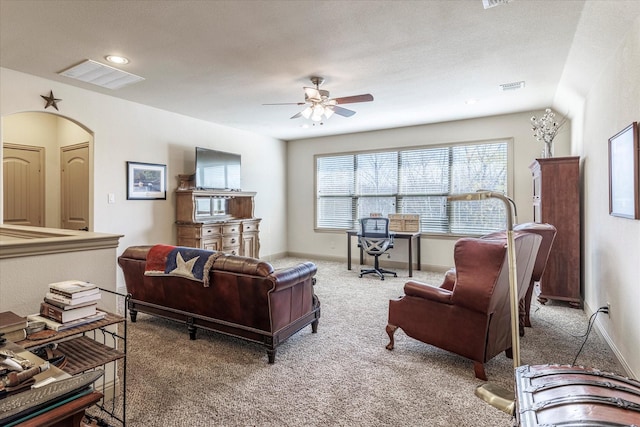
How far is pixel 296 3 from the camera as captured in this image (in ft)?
7.89

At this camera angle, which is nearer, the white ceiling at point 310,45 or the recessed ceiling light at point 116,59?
the white ceiling at point 310,45

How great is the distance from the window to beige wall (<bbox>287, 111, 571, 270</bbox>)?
158 mm

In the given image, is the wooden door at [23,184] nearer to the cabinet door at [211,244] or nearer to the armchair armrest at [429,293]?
the cabinet door at [211,244]

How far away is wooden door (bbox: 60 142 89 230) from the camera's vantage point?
489 centimetres

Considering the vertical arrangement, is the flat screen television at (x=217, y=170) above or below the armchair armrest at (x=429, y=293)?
above

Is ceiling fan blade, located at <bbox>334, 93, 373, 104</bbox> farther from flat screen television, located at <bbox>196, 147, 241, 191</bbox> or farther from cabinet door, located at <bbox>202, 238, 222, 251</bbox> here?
cabinet door, located at <bbox>202, 238, 222, 251</bbox>

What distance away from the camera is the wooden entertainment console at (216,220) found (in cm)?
522

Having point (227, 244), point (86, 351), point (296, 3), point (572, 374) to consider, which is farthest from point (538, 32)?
point (227, 244)

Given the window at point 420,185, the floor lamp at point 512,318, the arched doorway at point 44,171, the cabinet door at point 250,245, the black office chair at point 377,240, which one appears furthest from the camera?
the cabinet door at point 250,245

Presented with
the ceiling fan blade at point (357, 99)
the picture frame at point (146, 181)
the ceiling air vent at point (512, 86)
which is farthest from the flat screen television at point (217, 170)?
the ceiling air vent at point (512, 86)

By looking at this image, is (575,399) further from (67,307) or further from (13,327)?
(13,327)

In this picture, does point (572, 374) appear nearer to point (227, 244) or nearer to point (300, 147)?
point (227, 244)

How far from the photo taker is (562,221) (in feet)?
13.2

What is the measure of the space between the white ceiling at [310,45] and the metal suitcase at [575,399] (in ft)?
7.92
